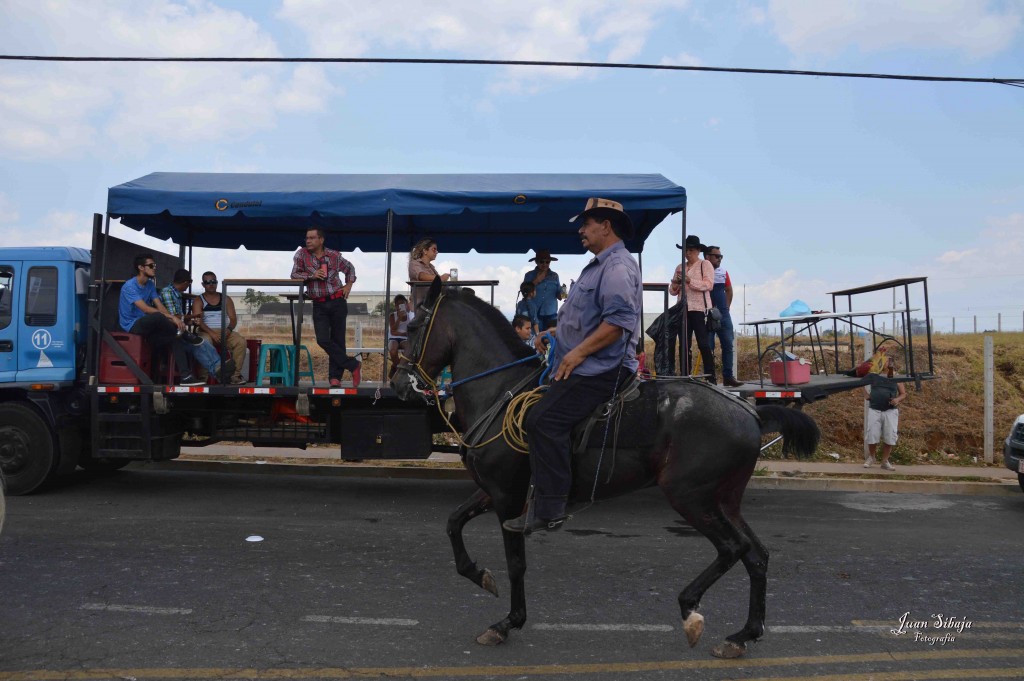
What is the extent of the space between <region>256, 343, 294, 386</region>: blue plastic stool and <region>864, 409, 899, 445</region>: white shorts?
822 cm

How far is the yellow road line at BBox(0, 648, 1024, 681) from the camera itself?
400 cm

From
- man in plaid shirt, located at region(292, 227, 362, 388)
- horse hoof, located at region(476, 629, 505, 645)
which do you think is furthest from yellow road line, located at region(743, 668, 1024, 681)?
man in plaid shirt, located at region(292, 227, 362, 388)

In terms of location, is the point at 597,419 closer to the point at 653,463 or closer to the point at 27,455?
the point at 653,463

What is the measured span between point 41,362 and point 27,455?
105 centimetres

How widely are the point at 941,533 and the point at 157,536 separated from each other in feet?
24.3

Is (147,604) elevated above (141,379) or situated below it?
below

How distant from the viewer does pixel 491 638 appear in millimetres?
4508

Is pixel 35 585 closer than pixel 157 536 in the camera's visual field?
Yes

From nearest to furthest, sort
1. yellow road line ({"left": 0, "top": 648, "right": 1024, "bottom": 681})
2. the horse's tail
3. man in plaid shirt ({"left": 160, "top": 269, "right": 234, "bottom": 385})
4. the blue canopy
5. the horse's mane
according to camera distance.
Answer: yellow road line ({"left": 0, "top": 648, "right": 1024, "bottom": 681}), the horse's mane, the horse's tail, the blue canopy, man in plaid shirt ({"left": 160, "top": 269, "right": 234, "bottom": 385})

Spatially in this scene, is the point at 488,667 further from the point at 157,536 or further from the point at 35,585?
the point at 157,536

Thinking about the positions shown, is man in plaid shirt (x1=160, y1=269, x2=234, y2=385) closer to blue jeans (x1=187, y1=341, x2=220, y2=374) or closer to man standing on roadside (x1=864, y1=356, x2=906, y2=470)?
blue jeans (x1=187, y1=341, x2=220, y2=374)

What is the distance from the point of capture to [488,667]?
4211 mm

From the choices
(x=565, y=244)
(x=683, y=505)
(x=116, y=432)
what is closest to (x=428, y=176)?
(x=565, y=244)

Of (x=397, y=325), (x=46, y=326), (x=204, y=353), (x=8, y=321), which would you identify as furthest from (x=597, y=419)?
(x=8, y=321)
